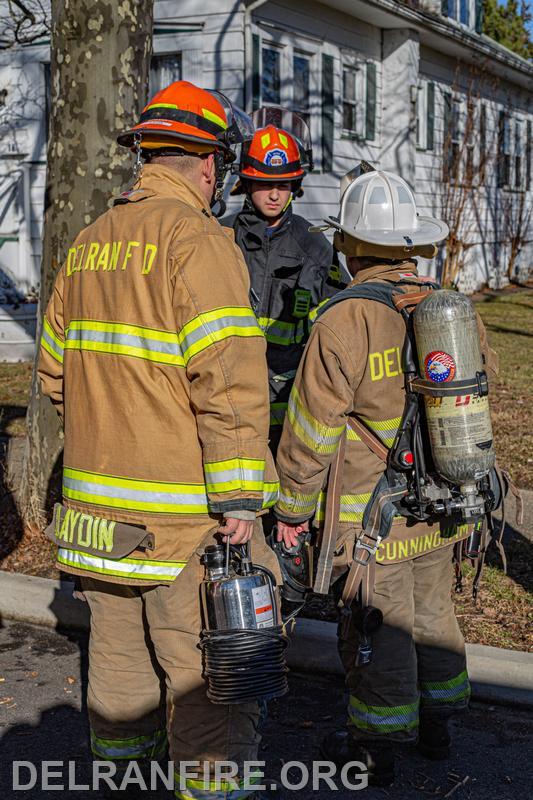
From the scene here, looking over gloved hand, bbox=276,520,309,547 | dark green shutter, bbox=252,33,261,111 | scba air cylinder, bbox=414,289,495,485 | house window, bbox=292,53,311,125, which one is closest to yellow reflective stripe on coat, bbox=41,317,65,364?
gloved hand, bbox=276,520,309,547

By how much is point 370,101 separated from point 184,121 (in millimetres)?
14190

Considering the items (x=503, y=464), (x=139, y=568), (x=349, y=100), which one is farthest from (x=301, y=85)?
(x=139, y=568)

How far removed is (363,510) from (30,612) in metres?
2.37

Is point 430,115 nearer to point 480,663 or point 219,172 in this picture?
point 480,663

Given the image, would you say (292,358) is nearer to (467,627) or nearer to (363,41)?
(467,627)

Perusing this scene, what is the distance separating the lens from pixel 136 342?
2.86m

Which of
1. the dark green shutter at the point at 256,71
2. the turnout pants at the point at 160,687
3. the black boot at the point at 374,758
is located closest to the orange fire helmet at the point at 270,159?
the turnout pants at the point at 160,687

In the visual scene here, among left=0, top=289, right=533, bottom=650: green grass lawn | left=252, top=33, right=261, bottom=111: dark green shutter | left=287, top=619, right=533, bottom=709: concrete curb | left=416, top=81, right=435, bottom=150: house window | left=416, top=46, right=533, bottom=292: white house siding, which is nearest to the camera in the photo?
left=287, top=619, right=533, bottom=709: concrete curb

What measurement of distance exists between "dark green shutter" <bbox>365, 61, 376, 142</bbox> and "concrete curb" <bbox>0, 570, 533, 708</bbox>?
12787 millimetres

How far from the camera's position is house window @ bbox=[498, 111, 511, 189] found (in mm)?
22628

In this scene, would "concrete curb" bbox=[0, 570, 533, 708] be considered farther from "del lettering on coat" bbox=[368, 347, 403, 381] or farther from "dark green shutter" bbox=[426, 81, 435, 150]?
"dark green shutter" bbox=[426, 81, 435, 150]

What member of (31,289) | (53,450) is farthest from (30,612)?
(31,289)

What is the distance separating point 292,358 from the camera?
176 inches

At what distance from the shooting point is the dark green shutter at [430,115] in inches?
733
